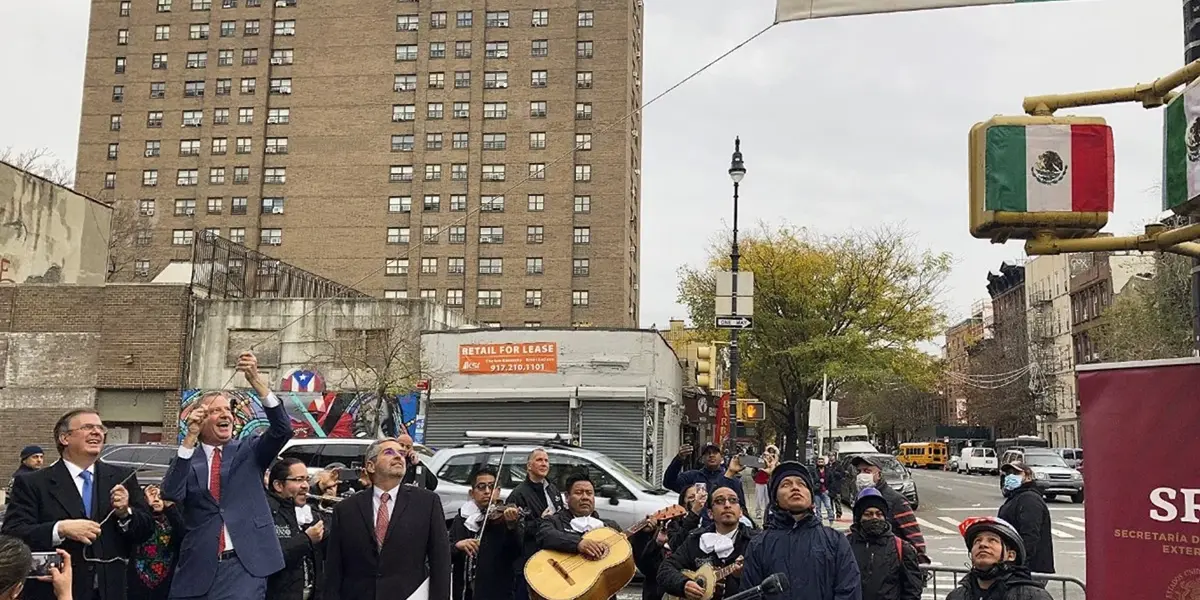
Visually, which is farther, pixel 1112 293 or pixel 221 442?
pixel 1112 293

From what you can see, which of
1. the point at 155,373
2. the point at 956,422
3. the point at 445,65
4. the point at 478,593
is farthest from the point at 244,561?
the point at 956,422

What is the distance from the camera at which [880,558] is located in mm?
6230

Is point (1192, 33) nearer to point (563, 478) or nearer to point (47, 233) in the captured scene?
point (563, 478)

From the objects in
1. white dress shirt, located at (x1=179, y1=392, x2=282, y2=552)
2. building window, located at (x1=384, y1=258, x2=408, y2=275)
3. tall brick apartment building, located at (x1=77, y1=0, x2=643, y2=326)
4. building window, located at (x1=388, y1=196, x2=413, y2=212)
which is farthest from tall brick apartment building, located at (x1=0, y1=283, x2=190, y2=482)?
building window, located at (x1=388, y1=196, x2=413, y2=212)

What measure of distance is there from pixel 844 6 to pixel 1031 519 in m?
Result: 5.64

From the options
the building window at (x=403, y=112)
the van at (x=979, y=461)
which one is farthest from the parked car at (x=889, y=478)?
the building window at (x=403, y=112)

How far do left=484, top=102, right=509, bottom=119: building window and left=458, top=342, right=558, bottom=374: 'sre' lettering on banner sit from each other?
4896 centimetres

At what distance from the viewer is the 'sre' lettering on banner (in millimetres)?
27250

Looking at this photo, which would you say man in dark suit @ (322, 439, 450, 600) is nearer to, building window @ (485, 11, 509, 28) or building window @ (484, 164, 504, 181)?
building window @ (484, 164, 504, 181)

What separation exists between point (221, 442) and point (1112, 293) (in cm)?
7065

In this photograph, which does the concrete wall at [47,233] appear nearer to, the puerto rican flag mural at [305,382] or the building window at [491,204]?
the puerto rican flag mural at [305,382]

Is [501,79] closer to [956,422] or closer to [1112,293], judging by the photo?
[1112,293]

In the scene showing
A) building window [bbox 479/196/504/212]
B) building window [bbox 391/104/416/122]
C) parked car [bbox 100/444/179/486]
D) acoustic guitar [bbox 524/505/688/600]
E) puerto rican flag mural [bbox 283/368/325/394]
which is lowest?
parked car [bbox 100/444/179/486]

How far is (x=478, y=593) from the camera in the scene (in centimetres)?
758
